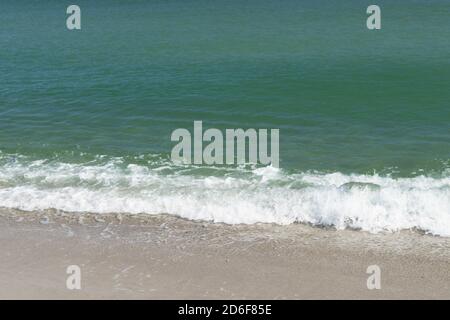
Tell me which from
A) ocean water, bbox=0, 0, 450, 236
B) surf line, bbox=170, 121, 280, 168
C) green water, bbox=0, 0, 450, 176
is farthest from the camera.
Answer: green water, bbox=0, 0, 450, 176

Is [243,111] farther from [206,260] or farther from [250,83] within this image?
[206,260]

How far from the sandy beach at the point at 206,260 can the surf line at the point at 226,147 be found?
4.06 m

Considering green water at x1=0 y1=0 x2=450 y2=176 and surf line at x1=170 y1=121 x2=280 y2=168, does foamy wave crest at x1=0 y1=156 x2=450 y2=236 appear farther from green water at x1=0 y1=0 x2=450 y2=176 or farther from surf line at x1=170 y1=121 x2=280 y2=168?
green water at x1=0 y1=0 x2=450 y2=176

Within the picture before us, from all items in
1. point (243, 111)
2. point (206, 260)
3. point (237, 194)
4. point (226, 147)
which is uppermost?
point (243, 111)

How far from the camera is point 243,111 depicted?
23.3 metres

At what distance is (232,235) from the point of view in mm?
14305

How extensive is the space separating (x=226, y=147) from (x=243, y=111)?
3.73 m

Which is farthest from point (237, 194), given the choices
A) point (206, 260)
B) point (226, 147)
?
point (226, 147)

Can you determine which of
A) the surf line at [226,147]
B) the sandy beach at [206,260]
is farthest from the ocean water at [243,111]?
the sandy beach at [206,260]

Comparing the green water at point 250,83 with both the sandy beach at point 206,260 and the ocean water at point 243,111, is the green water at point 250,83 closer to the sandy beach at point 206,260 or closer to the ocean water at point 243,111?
the ocean water at point 243,111

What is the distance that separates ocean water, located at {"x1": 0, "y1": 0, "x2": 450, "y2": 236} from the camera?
1602 cm

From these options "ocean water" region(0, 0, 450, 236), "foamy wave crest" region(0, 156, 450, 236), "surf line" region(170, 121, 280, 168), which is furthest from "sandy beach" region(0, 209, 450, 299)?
"surf line" region(170, 121, 280, 168)

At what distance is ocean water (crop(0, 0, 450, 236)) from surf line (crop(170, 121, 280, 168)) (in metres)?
0.39

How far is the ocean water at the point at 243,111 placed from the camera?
631 inches
